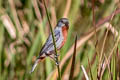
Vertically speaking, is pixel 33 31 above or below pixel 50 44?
below

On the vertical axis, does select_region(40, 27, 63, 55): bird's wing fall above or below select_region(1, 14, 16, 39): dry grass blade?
above

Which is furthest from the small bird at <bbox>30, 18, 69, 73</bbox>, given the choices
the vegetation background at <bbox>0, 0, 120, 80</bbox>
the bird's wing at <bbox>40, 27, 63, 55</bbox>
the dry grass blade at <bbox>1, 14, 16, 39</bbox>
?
the dry grass blade at <bbox>1, 14, 16, 39</bbox>

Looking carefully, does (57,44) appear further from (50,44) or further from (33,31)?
(33,31)

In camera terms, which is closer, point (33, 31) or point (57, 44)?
point (57, 44)

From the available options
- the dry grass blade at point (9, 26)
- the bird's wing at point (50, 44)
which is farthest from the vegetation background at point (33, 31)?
the bird's wing at point (50, 44)

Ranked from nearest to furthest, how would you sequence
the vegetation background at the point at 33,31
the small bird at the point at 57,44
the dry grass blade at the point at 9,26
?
the small bird at the point at 57,44
the vegetation background at the point at 33,31
the dry grass blade at the point at 9,26

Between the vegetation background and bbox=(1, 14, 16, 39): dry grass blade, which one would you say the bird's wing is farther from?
bbox=(1, 14, 16, 39): dry grass blade

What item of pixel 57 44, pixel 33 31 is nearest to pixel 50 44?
pixel 57 44

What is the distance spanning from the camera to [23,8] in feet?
11.5

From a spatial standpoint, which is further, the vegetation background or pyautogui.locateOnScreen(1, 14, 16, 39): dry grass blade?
pyautogui.locateOnScreen(1, 14, 16, 39): dry grass blade

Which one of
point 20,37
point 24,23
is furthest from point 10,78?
point 24,23

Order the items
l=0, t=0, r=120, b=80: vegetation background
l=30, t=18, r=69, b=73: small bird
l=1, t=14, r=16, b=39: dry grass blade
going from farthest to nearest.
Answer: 1. l=1, t=14, r=16, b=39: dry grass blade
2. l=0, t=0, r=120, b=80: vegetation background
3. l=30, t=18, r=69, b=73: small bird

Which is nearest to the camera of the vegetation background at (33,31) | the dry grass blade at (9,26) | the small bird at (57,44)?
the small bird at (57,44)

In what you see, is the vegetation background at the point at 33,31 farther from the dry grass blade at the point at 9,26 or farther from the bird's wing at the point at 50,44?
the bird's wing at the point at 50,44
